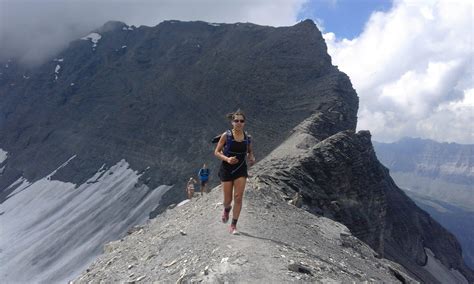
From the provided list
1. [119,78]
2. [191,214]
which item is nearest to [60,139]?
[119,78]

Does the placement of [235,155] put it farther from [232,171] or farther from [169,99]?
[169,99]

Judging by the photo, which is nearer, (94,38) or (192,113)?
(192,113)

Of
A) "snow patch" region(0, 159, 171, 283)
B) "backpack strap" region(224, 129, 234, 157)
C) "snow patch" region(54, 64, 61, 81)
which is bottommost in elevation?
"snow patch" region(0, 159, 171, 283)

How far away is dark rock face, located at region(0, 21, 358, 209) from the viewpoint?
85.9 metres

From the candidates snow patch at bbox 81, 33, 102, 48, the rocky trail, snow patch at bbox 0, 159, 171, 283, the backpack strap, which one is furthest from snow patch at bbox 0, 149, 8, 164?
the backpack strap

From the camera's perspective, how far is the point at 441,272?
284ft

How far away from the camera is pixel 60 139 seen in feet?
445

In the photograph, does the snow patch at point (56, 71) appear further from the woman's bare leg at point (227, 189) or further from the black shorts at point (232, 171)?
the black shorts at point (232, 171)

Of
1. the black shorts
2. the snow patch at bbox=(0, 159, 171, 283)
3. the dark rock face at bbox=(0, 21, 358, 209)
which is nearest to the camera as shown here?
the black shorts

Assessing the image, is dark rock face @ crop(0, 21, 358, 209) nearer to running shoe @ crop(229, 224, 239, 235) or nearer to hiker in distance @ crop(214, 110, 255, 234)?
running shoe @ crop(229, 224, 239, 235)

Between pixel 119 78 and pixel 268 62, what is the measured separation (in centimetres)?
6555

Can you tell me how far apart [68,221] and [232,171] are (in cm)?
9069

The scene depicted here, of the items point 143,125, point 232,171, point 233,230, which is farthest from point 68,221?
point 232,171

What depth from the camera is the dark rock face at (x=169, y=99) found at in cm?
8588
